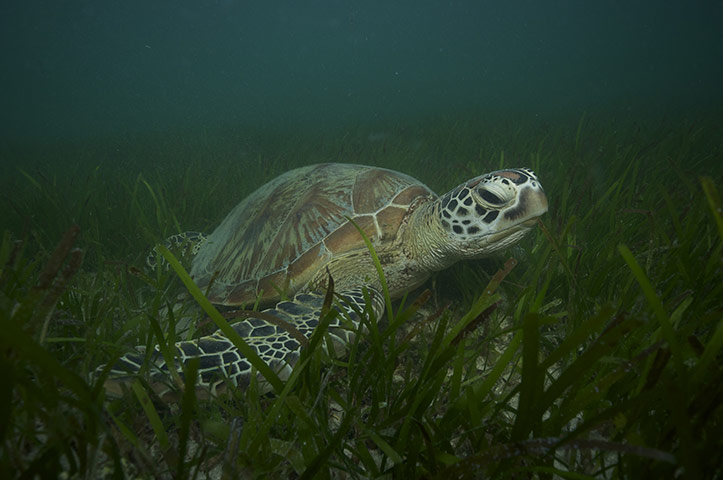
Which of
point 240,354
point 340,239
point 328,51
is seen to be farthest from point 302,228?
point 328,51

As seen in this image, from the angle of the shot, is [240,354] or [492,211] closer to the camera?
[240,354]

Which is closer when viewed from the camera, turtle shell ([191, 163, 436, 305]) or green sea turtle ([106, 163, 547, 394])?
green sea turtle ([106, 163, 547, 394])

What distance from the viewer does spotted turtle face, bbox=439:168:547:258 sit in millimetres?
1666

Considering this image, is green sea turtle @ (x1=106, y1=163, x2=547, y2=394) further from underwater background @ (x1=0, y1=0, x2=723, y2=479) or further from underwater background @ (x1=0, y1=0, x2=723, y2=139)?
underwater background @ (x1=0, y1=0, x2=723, y2=139)

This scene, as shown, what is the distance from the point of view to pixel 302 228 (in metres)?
2.15

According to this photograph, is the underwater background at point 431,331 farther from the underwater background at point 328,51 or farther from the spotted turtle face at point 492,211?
the underwater background at point 328,51

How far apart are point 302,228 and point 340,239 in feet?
0.96

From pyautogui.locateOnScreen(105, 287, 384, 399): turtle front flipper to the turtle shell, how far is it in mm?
412

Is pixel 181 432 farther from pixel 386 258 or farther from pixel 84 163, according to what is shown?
pixel 84 163

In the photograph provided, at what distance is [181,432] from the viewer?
0.60 m

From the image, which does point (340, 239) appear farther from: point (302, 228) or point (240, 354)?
point (240, 354)

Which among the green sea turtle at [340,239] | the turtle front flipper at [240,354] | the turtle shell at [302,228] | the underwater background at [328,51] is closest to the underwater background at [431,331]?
the turtle front flipper at [240,354]

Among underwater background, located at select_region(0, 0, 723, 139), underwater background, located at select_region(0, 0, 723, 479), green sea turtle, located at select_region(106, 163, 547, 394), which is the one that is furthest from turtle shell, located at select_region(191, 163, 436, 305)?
underwater background, located at select_region(0, 0, 723, 139)

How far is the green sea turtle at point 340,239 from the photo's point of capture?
1.53m
